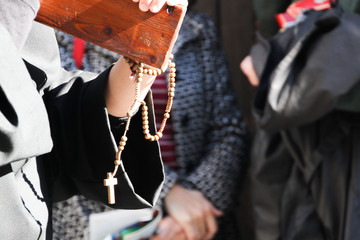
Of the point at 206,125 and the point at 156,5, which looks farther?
the point at 206,125

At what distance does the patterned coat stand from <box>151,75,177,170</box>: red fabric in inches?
0.9

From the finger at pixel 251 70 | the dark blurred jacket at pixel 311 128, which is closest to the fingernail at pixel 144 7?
the dark blurred jacket at pixel 311 128

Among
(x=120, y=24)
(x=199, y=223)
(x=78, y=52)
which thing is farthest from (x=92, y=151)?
(x=199, y=223)

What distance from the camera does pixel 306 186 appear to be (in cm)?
162

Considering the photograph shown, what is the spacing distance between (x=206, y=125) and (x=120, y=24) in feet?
3.37

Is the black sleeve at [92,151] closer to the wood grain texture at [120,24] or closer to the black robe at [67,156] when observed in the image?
the black robe at [67,156]

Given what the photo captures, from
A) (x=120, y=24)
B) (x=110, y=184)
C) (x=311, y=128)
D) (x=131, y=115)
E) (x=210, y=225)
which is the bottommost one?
(x=210, y=225)

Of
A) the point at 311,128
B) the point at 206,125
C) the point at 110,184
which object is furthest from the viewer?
the point at 206,125

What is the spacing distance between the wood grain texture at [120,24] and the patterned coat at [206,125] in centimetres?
84

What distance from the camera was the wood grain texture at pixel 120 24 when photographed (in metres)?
0.86

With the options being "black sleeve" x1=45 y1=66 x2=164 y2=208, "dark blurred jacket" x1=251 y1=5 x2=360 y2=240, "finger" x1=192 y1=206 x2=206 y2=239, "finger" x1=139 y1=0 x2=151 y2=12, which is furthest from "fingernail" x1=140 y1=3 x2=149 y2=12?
"finger" x1=192 y1=206 x2=206 y2=239

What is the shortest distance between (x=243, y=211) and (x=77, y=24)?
69.9 inches

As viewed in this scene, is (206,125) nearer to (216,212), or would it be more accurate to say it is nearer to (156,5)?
(216,212)

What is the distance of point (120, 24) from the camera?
0.86m
